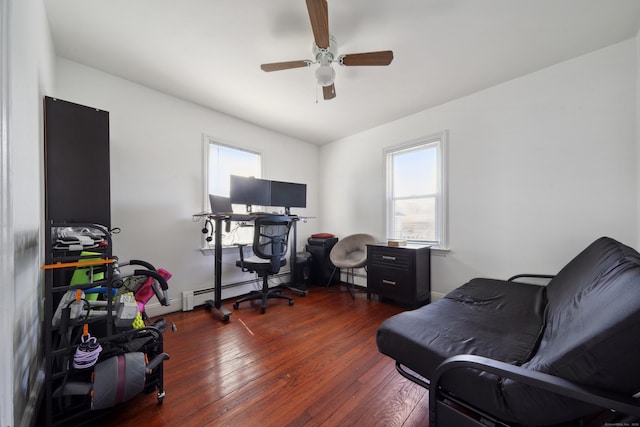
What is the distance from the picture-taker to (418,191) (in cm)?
323

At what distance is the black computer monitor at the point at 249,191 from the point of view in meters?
2.91

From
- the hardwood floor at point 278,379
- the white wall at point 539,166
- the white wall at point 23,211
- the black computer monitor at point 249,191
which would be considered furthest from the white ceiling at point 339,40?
the hardwood floor at point 278,379

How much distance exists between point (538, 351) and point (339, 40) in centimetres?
237

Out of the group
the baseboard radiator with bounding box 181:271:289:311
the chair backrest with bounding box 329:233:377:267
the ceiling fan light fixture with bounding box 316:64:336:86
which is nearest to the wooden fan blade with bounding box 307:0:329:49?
the ceiling fan light fixture with bounding box 316:64:336:86

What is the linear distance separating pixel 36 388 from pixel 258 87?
2844 millimetres

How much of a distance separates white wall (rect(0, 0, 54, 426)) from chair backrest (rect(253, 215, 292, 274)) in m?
1.61

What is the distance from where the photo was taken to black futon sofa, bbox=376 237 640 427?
2.24 feet

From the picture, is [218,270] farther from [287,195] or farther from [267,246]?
[287,195]

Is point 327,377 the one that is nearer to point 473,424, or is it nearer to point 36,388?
point 473,424

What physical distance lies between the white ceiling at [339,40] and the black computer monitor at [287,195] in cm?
119

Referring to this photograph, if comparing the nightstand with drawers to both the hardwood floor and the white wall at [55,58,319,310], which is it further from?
the white wall at [55,58,319,310]

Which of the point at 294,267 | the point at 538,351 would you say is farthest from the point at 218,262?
the point at 538,351

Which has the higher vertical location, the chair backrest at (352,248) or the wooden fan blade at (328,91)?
the wooden fan blade at (328,91)

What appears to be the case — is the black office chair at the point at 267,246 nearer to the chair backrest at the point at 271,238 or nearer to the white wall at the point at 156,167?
the chair backrest at the point at 271,238
